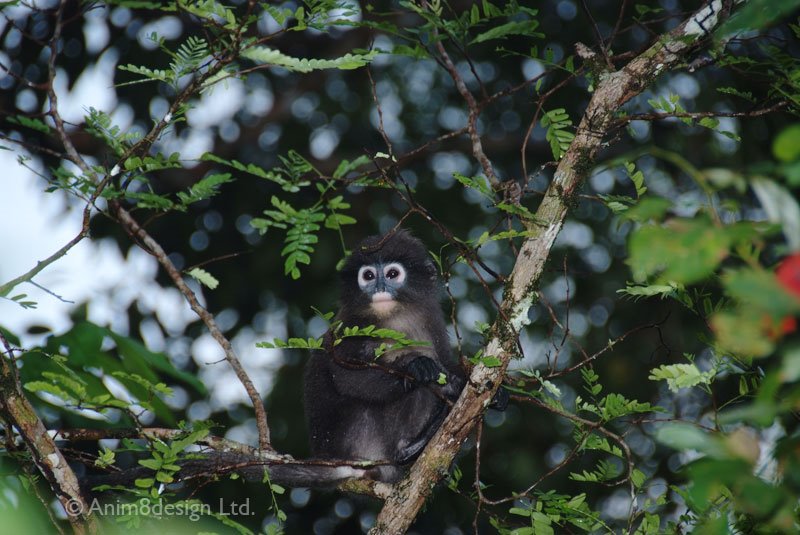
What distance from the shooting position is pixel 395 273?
525 cm

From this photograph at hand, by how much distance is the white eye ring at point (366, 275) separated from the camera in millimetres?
5207

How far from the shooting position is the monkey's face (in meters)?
5.12

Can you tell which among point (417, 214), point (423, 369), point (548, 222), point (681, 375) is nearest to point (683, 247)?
point (681, 375)

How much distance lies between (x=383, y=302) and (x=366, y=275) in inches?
9.3

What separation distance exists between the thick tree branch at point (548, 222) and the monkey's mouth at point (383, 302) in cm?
188

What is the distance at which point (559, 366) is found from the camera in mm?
7125

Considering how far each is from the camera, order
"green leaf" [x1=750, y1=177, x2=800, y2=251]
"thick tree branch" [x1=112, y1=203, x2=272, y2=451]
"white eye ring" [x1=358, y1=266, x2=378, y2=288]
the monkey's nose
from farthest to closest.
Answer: "white eye ring" [x1=358, y1=266, x2=378, y2=288], the monkey's nose, "thick tree branch" [x1=112, y1=203, x2=272, y2=451], "green leaf" [x1=750, y1=177, x2=800, y2=251]

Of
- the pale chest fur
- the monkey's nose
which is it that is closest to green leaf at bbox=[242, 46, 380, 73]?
the monkey's nose

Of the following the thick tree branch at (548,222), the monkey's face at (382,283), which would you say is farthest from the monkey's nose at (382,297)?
the thick tree branch at (548,222)

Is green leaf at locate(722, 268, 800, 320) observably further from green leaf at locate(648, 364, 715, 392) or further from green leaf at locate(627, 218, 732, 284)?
green leaf at locate(648, 364, 715, 392)

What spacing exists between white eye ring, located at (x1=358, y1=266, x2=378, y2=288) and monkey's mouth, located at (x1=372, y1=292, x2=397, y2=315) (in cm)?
13

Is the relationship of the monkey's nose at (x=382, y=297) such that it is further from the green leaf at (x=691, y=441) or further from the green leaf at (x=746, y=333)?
the green leaf at (x=746, y=333)

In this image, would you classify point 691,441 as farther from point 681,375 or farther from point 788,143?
point 681,375

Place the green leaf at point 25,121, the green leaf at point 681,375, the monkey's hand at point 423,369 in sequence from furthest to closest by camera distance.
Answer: the monkey's hand at point 423,369, the green leaf at point 25,121, the green leaf at point 681,375
